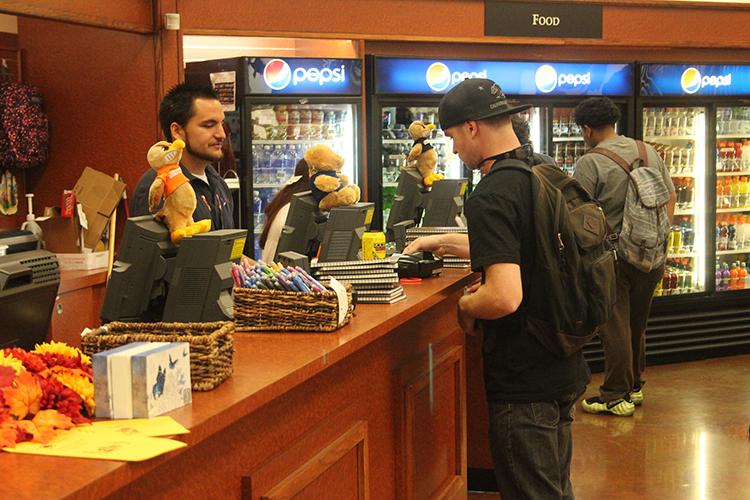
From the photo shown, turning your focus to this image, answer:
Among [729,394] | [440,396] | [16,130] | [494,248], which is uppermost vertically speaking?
[16,130]

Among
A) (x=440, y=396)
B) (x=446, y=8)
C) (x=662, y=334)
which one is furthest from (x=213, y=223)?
(x=662, y=334)

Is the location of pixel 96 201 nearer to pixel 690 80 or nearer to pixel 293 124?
pixel 293 124

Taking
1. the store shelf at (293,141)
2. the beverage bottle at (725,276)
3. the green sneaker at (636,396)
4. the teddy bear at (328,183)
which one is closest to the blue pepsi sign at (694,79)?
the beverage bottle at (725,276)

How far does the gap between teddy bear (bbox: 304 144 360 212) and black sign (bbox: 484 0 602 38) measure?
143 inches

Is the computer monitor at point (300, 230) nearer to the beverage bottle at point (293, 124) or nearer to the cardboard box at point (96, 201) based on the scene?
the cardboard box at point (96, 201)

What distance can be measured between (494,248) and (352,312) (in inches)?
21.0

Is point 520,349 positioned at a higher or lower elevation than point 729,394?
higher

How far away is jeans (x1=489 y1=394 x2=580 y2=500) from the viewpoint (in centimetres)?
324

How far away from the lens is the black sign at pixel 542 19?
26.3 ft

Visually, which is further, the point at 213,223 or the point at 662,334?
the point at 662,334

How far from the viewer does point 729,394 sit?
23.2 ft

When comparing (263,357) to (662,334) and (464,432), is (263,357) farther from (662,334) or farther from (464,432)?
(662,334)

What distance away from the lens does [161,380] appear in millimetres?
2059

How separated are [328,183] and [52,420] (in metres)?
2.59
